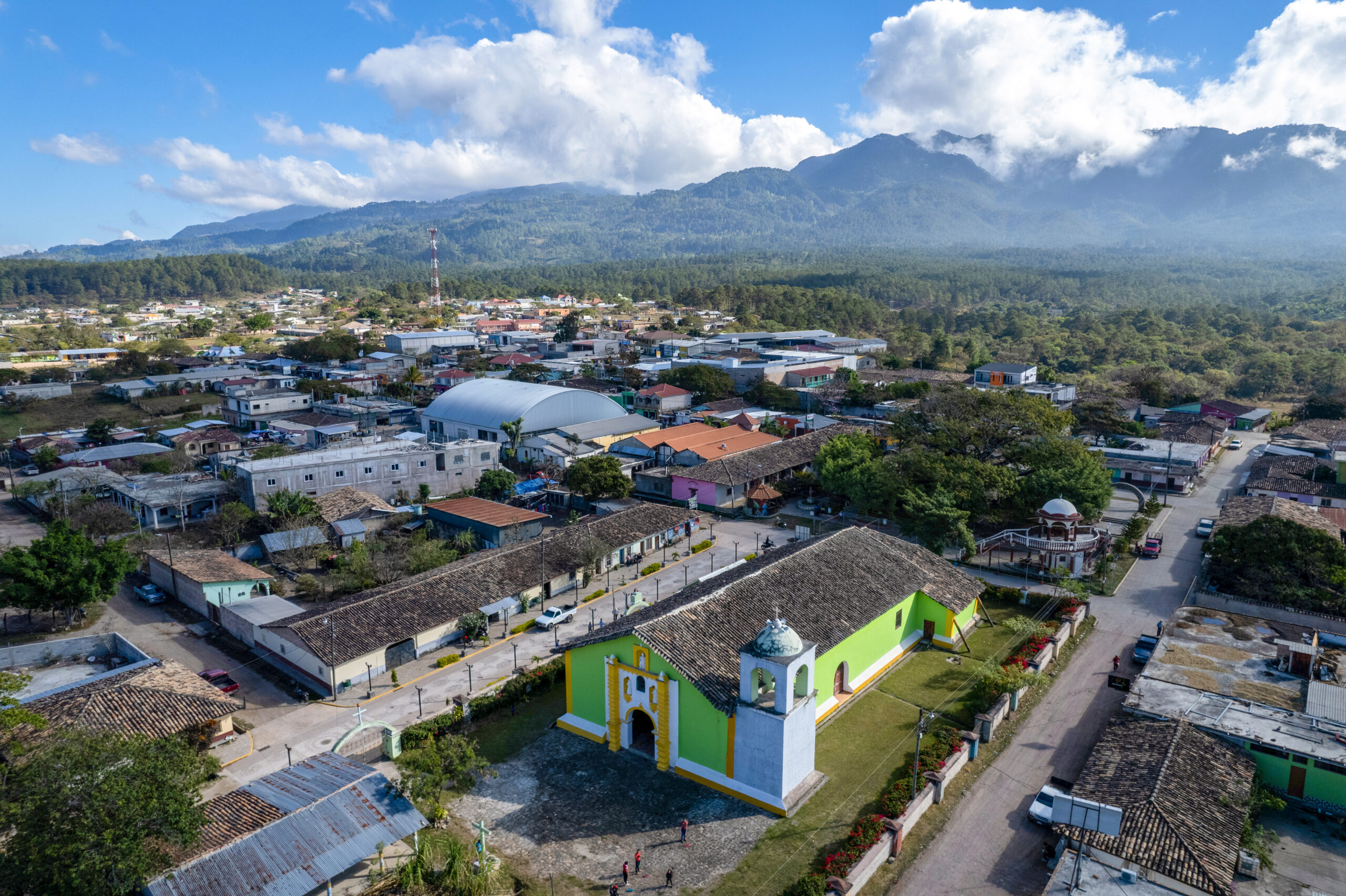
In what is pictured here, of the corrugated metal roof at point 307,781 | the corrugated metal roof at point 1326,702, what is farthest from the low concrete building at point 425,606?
the corrugated metal roof at point 1326,702

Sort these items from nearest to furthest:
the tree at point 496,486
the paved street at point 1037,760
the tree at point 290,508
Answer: the paved street at point 1037,760, the tree at point 290,508, the tree at point 496,486

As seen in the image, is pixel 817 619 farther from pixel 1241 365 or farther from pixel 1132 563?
pixel 1241 365

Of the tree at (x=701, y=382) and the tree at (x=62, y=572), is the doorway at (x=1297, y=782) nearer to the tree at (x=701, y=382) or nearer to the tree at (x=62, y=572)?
the tree at (x=62, y=572)

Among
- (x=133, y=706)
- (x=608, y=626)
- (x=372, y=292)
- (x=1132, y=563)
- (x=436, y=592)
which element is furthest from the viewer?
(x=372, y=292)

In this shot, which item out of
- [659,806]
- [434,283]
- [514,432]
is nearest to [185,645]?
[659,806]

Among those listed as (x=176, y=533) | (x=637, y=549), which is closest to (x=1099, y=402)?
(x=637, y=549)

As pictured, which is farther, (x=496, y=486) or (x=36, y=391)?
(x=36, y=391)

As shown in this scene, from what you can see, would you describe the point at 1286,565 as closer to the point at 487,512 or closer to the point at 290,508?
the point at 487,512
